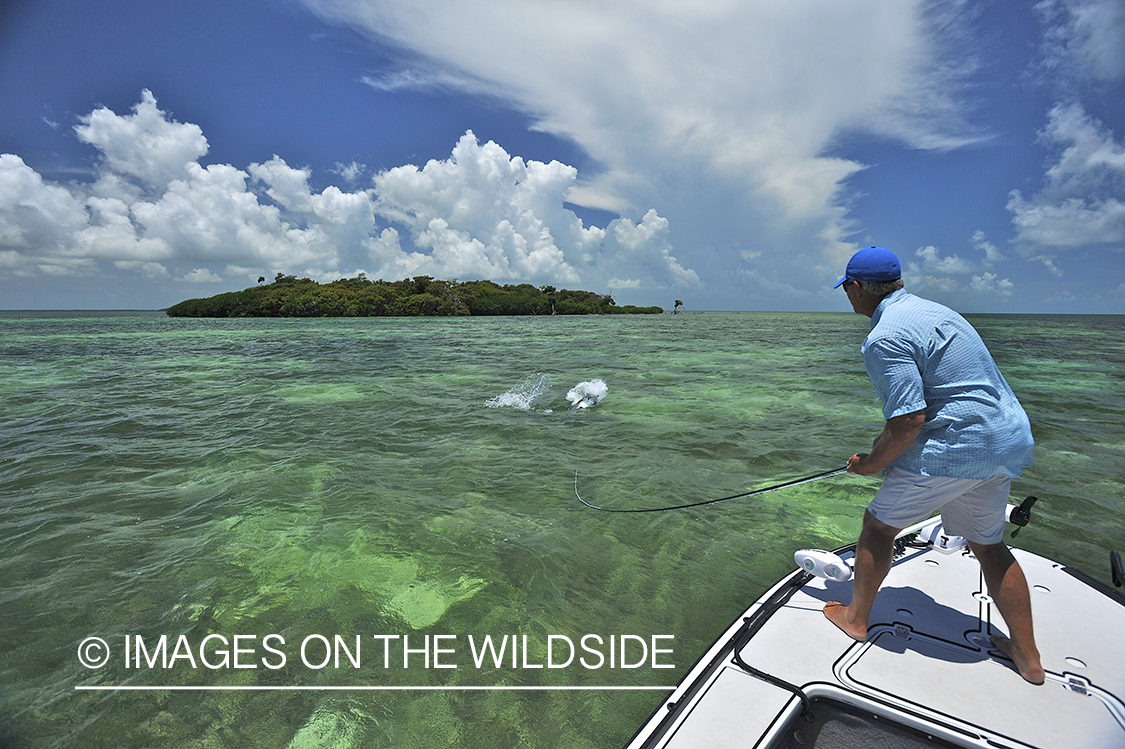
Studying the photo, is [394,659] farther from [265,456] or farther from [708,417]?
[708,417]

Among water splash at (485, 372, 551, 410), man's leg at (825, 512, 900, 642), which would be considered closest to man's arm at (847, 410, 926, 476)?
man's leg at (825, 512, 900, 642)

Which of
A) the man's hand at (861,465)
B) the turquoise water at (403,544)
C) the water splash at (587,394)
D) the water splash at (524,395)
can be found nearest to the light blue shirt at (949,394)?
the man's hand at (861,465)

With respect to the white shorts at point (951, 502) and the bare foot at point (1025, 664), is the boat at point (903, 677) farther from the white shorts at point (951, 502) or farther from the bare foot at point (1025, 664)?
the white shorts at point (951, 502)

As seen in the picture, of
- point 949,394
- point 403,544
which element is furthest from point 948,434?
point 403,544

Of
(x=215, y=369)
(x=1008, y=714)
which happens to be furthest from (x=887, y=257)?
(x=215, y=369)

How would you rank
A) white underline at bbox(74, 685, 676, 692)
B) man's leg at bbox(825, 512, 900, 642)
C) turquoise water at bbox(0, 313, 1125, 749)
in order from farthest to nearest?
white underline at bbox(74, 685, 676, 692) < turquoise water at bbox(0, 313, 1125, 749) < man's leg at bbox(825, 512, 900, 642)

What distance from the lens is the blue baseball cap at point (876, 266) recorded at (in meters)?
3.18

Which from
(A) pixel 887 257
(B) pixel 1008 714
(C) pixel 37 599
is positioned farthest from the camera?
(C) pixel 37 599

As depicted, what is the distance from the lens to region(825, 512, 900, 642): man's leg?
3221 millimetres

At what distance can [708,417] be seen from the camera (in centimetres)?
1266

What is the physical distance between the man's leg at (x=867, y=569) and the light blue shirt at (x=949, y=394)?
52 centimetres

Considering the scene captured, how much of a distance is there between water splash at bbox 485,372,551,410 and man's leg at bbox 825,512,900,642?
1072 centimetres

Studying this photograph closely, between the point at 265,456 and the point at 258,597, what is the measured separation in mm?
5189

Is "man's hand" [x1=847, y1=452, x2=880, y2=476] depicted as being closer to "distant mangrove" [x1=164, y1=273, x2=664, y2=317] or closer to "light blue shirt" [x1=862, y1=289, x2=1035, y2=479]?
"light blue shirt" [x1=862, y1=289, x2=1035, y2=479]
